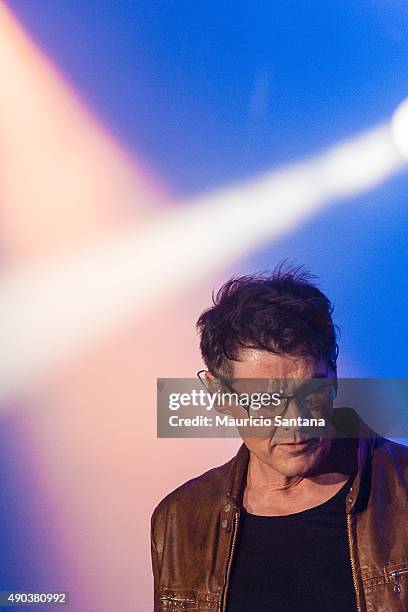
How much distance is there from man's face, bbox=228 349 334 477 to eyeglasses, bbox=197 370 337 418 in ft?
0.05

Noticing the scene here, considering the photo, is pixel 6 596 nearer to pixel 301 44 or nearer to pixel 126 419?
pixel 126 419

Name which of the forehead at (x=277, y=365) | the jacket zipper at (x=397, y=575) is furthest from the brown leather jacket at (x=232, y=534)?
the forehead at (x=277, y=365)

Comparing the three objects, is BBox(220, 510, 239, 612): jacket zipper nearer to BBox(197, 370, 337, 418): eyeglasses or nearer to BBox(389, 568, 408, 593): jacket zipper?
BBox(197, 370, 337, 418): eyeglasses

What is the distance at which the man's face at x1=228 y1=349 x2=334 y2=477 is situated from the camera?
208cm

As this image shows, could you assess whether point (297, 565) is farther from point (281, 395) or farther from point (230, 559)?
point (281, 395)

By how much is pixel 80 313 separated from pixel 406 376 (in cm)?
101

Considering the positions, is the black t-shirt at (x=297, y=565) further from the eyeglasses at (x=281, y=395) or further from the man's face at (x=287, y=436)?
the eyeglasses at (x=281, y=395)

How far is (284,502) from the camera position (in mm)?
2068

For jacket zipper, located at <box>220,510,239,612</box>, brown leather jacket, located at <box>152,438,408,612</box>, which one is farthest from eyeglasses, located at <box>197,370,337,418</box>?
jacket zipper, located at <box>220,510,239,612</box>

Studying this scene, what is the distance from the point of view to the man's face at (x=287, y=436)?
208 cm

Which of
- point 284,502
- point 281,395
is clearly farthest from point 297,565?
point 281,395

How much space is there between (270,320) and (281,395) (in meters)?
0.22

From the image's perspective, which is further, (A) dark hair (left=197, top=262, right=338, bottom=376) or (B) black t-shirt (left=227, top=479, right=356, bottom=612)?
(A) dark hair (left=197, top=262, right=338, bottom=376)

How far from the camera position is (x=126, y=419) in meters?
2.32
